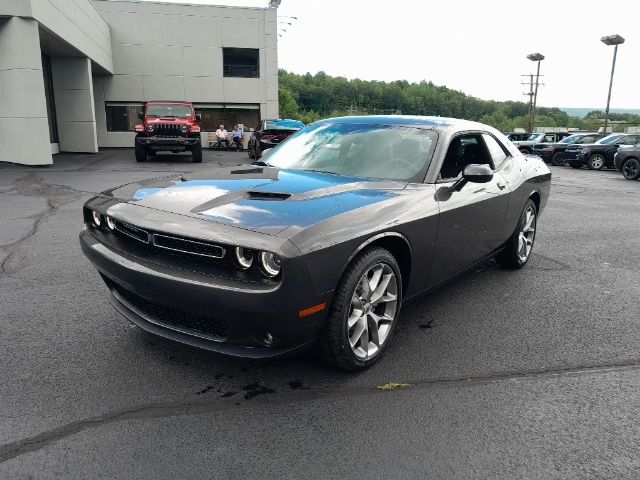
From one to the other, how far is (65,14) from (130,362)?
18.4 metres

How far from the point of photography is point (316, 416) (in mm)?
2596

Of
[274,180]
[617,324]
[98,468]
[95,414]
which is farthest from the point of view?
[617,324]

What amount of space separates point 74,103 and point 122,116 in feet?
22.0

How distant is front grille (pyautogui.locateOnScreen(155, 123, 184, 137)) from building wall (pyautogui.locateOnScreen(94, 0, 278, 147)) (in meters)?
11.0

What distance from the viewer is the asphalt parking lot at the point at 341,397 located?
88.4 inches

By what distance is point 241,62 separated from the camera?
28719 mm

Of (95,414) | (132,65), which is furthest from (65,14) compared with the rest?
(95,414)

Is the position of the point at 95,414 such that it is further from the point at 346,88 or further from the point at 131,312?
the point at 346,88

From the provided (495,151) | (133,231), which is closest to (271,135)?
(495,151)

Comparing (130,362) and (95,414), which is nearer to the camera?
(95,414)

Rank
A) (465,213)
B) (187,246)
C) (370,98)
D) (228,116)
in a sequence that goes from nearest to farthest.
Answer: (187,246), (465,213), (228,116), (370,98)

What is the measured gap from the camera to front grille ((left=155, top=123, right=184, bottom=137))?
17906mm

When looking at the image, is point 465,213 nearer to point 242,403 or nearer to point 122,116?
point 242,403

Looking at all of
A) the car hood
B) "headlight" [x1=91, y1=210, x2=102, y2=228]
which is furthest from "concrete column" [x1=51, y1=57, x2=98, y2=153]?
the car hood
